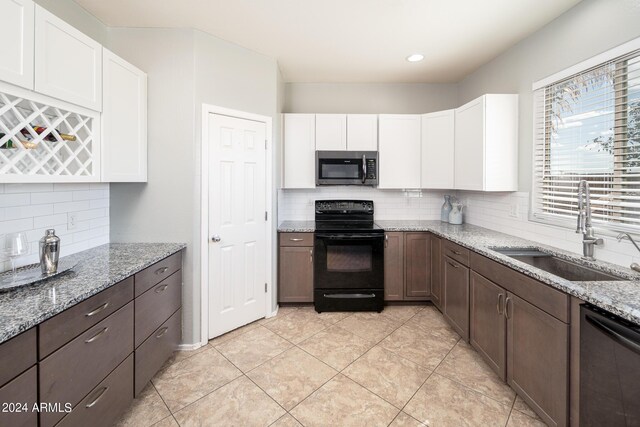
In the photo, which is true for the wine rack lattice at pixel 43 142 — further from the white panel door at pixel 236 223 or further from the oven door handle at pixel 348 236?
the oven door handle at pixel 348 236

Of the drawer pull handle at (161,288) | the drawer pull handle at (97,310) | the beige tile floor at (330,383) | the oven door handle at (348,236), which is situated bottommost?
the beige tile floor at (330,383)

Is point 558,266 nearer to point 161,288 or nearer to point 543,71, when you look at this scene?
point 543,71

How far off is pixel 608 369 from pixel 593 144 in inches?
57.6

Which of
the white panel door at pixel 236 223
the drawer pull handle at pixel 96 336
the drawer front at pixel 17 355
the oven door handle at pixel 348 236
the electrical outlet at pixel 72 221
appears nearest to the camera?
the drawer front at pixel 17 355

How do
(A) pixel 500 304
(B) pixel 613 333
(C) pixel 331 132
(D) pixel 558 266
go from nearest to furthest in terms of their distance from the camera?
(B) pixel 613 333, (A) pixel 500 304, (D) pixel 558 266, (C) pixel 331 132

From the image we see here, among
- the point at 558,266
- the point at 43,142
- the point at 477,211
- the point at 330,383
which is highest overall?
the point at 43,142

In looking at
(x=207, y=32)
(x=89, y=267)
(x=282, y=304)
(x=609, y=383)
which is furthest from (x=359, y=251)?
(x=207, y=32)

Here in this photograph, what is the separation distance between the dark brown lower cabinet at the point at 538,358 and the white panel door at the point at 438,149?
5.60 ft

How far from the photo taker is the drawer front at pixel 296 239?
3049mm

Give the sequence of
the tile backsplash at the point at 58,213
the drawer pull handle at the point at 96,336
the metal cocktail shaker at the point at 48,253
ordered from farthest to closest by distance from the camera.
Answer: the tile backsplash at the point at 58,213
the metal cocktail shaker at the point at 48,253
the drawer pull handle at the point at 96,336

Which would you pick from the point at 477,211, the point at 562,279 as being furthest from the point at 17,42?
the point at 477,211

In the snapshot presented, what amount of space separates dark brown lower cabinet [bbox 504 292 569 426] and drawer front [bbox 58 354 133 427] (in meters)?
2.28

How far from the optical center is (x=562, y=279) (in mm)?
1414

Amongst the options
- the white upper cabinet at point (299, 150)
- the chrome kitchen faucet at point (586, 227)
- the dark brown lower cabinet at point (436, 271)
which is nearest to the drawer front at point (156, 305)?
the white upper cabinet at point (299, 150)
